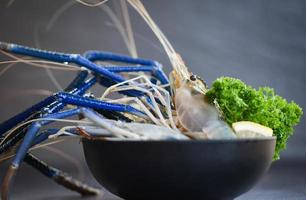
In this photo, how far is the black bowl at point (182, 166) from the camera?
49 centimetres

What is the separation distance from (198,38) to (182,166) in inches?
28.7

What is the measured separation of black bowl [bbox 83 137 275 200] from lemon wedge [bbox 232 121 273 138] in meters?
0.02

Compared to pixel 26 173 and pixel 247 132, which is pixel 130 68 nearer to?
pixel 247 132

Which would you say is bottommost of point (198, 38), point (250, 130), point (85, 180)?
point (85, 180)

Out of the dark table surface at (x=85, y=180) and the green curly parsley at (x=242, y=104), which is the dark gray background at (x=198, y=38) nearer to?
the dark table surface at (x=85, y=180)

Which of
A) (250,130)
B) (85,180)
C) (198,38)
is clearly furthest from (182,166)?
(198,38)

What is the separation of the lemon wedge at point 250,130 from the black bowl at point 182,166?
0.06 ft

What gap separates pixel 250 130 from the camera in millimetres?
543

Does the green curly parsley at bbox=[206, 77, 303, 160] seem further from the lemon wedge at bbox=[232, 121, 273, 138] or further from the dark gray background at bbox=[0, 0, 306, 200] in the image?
the dark gray background at bbox=[0, 0, 306, 200]

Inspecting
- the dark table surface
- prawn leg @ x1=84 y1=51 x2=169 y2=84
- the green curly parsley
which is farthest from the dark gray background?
the green curly parsley

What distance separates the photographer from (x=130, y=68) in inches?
28.0

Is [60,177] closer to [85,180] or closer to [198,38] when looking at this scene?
[85,180]

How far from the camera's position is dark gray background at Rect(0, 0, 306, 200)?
117 cm

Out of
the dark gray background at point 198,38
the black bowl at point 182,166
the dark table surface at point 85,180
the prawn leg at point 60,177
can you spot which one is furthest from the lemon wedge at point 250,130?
the dark gray background at point 198,38
